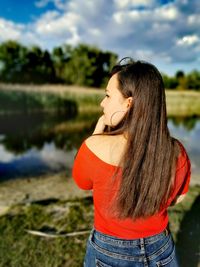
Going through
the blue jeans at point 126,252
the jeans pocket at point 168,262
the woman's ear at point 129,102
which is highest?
the woman's ear at point 129,102

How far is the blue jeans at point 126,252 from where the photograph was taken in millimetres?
1509

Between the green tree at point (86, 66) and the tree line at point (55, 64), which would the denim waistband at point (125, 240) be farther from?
the green tree at point (86, 66)

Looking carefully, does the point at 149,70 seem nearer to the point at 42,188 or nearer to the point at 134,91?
the point at 134,91

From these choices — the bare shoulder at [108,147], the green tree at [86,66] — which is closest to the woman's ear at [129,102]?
the bare shoulder at [108,147]

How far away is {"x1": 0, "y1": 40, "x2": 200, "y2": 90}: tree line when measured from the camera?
30.6 metres

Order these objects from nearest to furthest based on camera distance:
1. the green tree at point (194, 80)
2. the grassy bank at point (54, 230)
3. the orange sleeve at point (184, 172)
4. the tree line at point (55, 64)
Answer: the orange sleeve at point (184, 172), the grassy bank at point (54, 230), the tree line at point (55, 64), the green tree at point (194, 80)

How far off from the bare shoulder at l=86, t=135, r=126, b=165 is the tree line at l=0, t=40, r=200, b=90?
27.7m

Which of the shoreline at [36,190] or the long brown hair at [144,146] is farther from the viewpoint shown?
the shoreline at [36,190]

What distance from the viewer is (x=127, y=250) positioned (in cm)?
151

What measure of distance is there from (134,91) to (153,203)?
1.58ft

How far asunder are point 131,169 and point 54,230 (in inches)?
104

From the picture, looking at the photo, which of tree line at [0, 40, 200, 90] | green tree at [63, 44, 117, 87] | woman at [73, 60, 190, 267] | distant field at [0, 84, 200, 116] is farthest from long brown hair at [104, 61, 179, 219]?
green tree at [63, 44, 117, 87]

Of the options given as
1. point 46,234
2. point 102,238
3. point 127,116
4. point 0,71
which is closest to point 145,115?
point 127,116

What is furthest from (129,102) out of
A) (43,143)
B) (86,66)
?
(86,66)
